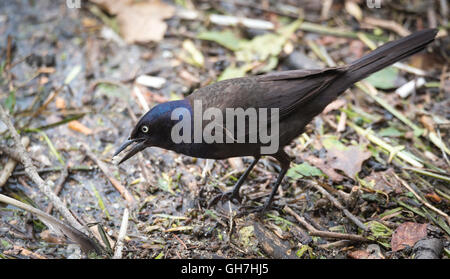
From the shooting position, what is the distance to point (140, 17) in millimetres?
→ 7152

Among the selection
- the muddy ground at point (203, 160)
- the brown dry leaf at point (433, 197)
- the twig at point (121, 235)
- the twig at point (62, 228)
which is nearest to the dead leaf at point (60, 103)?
the muddy ground at point (203, 160)

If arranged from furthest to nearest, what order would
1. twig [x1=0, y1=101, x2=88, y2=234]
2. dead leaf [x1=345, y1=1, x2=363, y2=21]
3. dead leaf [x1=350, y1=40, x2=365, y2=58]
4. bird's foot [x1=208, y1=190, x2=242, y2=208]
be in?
dead leaf [x1=345, y1=1, x2=363, y2=21]
dead leaf [x1=350, y1=40, x2=365, y2=58]
bird's foot [x1=208, y1=190, x2=242, y2=208]
twig [x1=0, y1=101, x2=88, y2=234]

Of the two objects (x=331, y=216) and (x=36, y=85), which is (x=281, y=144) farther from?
(x=36, y=85)

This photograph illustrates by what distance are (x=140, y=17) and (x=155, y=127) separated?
3.19 metres

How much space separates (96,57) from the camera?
21.9 feet

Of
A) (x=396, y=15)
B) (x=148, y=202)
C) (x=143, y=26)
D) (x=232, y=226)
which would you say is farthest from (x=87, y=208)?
(x=396, y=15)

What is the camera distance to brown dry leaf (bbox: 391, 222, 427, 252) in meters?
4.37

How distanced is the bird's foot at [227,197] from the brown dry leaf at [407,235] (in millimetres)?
1587

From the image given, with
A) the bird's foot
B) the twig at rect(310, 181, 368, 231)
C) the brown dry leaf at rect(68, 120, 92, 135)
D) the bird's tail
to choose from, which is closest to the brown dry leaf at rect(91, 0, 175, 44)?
the brown dry leaf at rect(68, 120, 92, 135)

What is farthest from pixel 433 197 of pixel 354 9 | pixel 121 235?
pixel 354 9

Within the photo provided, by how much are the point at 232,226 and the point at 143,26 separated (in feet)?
12.2

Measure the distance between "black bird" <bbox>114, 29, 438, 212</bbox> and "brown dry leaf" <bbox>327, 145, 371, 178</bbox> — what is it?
0.71 meters

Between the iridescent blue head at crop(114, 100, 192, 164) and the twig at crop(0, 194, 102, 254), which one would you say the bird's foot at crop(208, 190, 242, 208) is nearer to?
the iridescent blue head at crop(114, 100, 192, 164)

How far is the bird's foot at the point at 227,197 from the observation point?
4.93 meters
